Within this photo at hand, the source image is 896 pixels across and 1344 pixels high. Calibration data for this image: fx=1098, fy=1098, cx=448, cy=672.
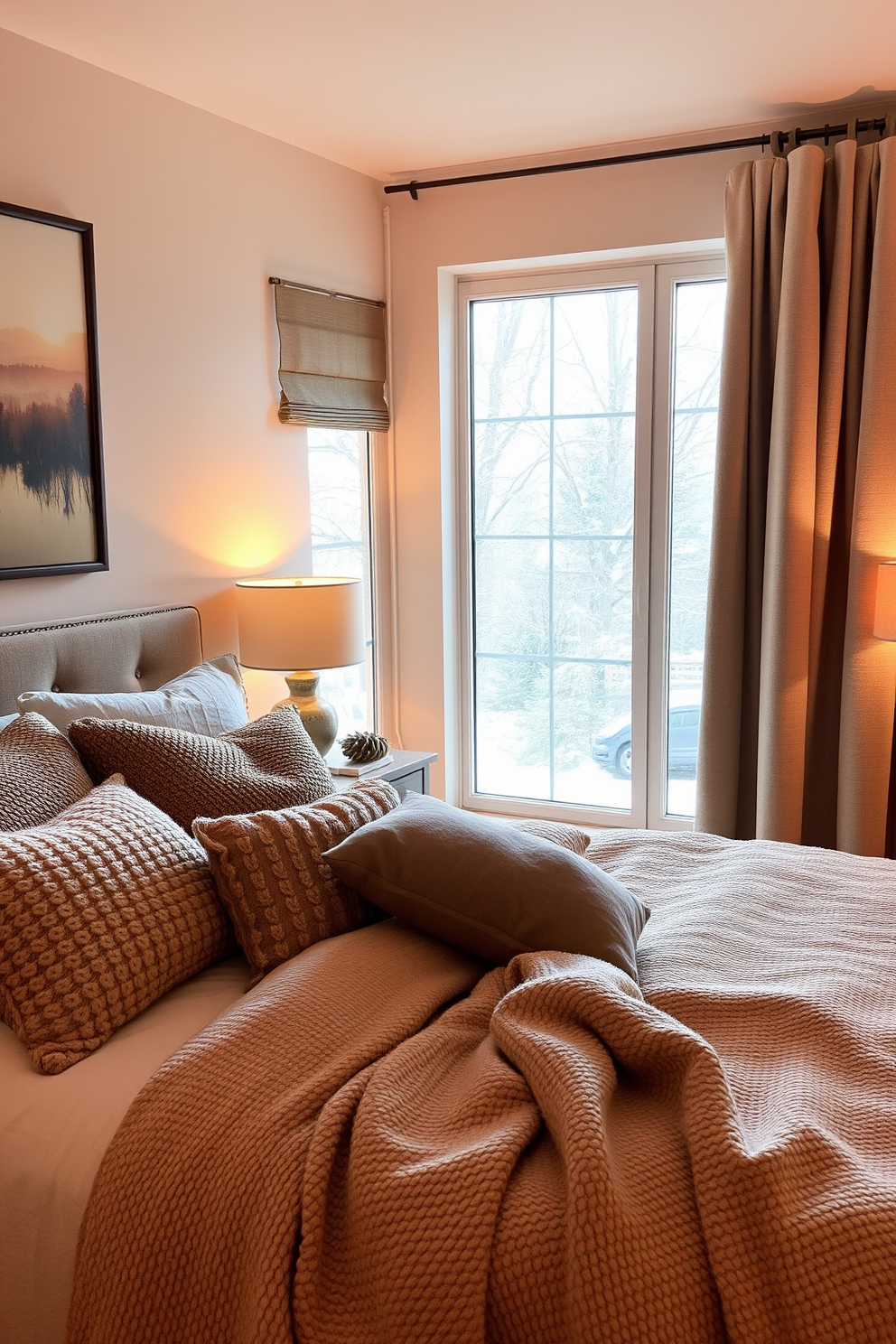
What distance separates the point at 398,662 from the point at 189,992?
2643 millimetres

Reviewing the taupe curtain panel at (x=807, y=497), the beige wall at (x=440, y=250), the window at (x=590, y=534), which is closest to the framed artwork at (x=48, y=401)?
the beige wall at (x=440, y=250)

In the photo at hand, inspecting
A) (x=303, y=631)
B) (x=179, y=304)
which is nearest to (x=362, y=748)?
(x=303, y=631)

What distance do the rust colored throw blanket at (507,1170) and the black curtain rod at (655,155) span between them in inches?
107

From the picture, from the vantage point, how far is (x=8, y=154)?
2.60 meters

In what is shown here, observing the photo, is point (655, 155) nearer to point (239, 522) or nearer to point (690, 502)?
point (690, 502)

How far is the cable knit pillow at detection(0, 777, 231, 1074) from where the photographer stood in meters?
1.53

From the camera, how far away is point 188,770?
6.71 feet

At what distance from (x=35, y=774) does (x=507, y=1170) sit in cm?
110

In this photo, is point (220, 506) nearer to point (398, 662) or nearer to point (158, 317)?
point (158, 317)

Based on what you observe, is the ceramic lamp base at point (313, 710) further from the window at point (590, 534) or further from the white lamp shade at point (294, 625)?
the window at point (590, 534)

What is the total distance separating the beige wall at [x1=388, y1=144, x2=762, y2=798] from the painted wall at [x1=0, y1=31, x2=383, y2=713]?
0.35 meters

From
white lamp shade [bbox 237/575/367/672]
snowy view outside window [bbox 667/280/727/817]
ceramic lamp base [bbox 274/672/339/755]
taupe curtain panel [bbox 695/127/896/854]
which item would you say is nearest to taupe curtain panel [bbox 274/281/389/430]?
white lamp shade [bbox 237/575/367/672]

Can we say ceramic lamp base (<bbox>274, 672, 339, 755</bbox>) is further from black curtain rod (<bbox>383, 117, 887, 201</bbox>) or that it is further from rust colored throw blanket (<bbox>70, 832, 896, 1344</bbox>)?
black curtain rod (<bbox>383, 117, 887, 201</bbox>)

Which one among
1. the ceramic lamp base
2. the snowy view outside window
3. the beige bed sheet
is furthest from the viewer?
the snowy view outside window
